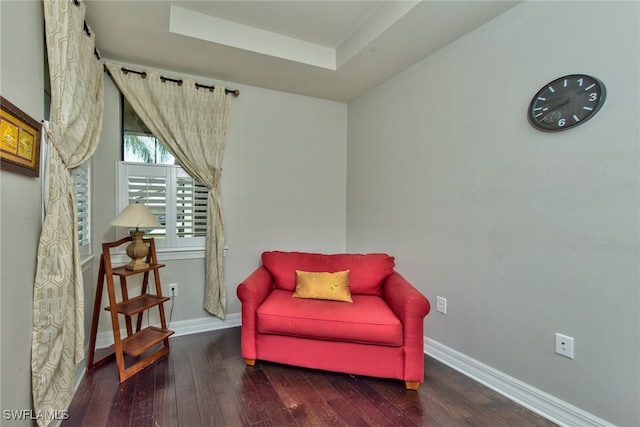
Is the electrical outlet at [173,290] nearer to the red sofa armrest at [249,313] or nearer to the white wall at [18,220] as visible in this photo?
the red sofa armrest at [249,313]

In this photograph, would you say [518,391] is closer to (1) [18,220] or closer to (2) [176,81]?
(1) [18,220]

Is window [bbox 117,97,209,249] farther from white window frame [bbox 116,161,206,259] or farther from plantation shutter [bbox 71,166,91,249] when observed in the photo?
plantation shutter [bbox 71,166,91,249]

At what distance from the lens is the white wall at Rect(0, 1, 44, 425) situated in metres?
1.17

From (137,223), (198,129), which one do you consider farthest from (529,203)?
(198,129)

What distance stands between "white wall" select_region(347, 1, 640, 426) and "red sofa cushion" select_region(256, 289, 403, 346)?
26.0 inches

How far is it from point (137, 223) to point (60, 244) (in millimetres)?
556

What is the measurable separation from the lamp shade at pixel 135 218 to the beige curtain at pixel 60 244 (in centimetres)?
38

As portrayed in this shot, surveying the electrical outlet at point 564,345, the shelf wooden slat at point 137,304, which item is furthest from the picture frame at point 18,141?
the electrical outlet at point 564,345

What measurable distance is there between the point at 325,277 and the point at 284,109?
6.30 feet

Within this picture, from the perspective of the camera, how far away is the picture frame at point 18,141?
1.12m

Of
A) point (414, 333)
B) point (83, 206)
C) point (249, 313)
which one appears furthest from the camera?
point (83, 206)

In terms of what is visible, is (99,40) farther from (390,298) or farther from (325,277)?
(390,298)

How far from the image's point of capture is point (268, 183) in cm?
318

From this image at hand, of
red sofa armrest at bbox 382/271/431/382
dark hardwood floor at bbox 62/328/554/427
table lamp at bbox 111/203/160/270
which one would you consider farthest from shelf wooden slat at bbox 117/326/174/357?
red sofa armrest at bbox 382/271/431/382
